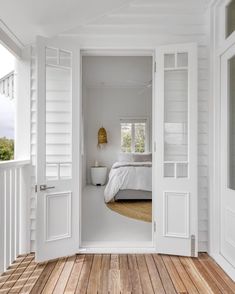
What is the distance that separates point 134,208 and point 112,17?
3916 millimetres

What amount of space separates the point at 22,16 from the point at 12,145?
154cm

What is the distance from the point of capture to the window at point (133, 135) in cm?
1021

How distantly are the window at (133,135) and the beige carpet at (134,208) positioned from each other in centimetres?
334

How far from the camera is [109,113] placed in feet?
33.3

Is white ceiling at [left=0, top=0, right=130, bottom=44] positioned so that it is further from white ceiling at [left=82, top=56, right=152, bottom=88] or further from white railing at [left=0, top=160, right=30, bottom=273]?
white ceiling at [left=82, top=56, right=152, bottom=88]

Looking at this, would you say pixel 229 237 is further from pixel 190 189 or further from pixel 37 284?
pixel 37 284

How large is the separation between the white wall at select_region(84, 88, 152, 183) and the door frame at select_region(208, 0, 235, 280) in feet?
21.0

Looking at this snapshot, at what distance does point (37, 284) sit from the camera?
2928mm

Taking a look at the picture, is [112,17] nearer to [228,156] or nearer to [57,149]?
[57,149]

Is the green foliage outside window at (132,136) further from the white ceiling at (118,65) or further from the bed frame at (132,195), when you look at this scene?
the bed frame at (132,195)

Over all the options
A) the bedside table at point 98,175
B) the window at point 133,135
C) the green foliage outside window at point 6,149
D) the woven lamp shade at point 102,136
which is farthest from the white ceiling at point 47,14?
the window at point 133,135

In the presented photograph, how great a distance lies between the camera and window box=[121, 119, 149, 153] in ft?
33.5

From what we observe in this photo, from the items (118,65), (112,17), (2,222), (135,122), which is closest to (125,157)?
(135,122)

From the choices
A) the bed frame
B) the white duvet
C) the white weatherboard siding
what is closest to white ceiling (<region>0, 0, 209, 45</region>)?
the white weatherboard siding
